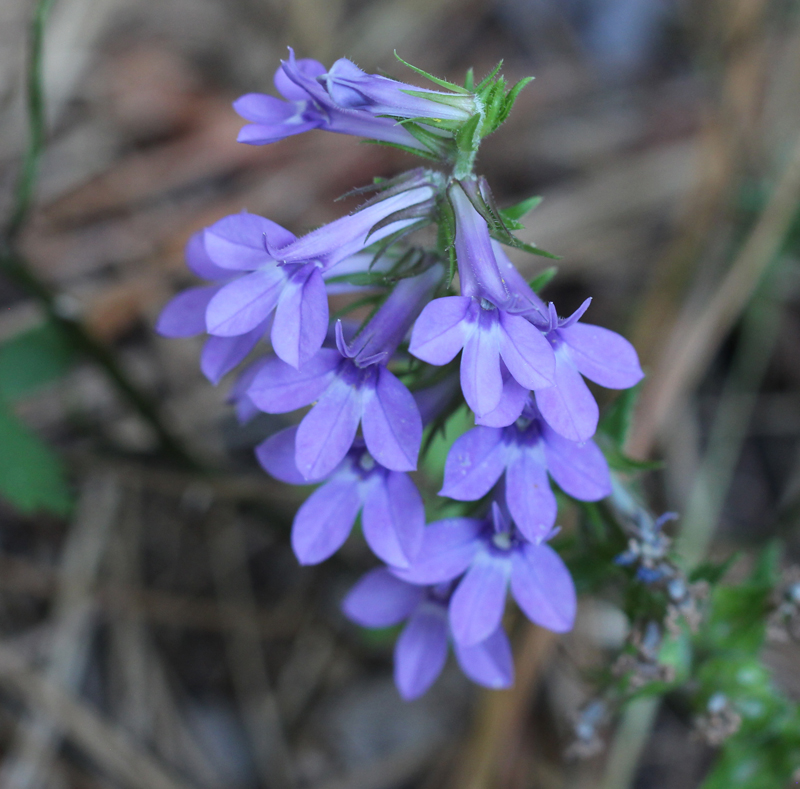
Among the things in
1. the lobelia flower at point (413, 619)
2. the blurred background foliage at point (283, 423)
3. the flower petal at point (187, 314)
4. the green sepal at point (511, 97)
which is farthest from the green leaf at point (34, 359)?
the green sepal at point (511, 97)

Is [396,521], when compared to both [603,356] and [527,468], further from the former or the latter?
[603,356]

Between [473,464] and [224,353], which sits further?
[224,353]

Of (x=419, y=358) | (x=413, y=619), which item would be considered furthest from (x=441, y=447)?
(x=419, y=358)

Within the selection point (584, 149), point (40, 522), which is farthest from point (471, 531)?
point (584, 149)

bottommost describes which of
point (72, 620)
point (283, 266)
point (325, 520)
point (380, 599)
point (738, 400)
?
point (72, 620)

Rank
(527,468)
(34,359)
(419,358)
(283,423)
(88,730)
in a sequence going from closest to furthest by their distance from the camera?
(419,358) → (527,468) → (34,359) → (88,730) → (283,423)

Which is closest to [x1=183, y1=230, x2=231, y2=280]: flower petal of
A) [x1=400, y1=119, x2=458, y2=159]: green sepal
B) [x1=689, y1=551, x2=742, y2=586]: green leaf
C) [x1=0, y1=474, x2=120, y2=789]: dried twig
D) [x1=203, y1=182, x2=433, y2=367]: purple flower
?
[x1=203, y1=182, x2=433, y2=367]: purple flower

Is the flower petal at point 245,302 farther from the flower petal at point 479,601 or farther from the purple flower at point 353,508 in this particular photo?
the flower petal at point 479,601

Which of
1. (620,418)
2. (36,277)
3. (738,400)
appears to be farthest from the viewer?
(738,400)
